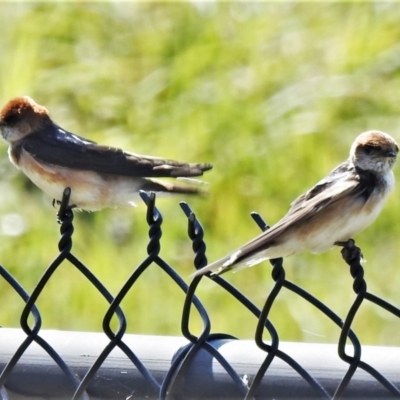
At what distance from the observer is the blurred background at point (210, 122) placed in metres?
4.96

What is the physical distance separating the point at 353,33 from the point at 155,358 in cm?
411

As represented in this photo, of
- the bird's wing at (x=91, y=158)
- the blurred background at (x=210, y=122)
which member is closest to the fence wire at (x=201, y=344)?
the bird's wing at (x=91, y=158)

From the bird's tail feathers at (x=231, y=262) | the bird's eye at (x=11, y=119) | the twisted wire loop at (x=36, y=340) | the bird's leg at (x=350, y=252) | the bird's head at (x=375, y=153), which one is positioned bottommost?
the twisted wire loop at (x=36, y=340)

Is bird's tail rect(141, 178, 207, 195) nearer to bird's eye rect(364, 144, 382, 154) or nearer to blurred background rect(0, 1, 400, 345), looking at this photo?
bird's eye rect(364, 144, 382, 154)

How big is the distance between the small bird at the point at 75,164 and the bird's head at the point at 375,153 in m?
0.52

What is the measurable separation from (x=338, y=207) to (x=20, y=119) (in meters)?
1.76

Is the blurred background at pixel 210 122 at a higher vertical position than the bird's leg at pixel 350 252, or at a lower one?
higher

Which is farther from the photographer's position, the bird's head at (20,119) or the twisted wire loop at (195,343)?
the bird's head at (20,119)

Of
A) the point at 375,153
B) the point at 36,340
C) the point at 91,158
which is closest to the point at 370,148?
the point at 375,153

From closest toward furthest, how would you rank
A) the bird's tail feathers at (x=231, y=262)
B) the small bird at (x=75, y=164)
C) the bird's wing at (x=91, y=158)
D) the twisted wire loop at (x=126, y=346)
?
the twisted wire loop at (x=126, y=346)
the bird's tail feathers at (x=231, y=262)
the bird's wing at (x=91, y=158)
the small bird at (x=75, y=164)

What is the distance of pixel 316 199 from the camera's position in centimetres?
275

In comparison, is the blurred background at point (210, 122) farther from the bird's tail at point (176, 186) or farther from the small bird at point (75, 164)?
the bird's tail at point (176, 186)

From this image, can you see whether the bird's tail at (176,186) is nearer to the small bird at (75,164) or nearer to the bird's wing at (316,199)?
the small bird at (75,164)

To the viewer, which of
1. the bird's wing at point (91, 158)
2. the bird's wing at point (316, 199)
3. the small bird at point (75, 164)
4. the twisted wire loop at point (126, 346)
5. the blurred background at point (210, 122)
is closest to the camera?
the twisted wire loop at point (126, 346)
